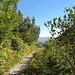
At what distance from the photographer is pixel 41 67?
12.9 m

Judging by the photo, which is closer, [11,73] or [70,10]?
[70,10]

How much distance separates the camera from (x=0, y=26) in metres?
21.1

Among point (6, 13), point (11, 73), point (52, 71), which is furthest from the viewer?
point (6, 13)

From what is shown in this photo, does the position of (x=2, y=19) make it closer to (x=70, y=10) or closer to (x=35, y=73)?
(x=35, y=73)

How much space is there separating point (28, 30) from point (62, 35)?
31375 millimetres

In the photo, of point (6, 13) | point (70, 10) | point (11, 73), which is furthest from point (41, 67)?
point (6, 13)

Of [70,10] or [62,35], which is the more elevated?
[70,10]

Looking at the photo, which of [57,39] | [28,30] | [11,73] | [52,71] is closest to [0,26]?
[11,73]

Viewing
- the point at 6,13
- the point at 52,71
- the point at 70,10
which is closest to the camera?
the point at 70,10

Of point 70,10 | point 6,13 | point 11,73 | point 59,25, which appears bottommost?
point 11,73

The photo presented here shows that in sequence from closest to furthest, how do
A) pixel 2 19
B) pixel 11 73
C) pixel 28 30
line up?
pixel 11 73, pixel 2 19, pixel 28 30

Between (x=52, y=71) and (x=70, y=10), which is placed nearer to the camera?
(x=70, y=10)

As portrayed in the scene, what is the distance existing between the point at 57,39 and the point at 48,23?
0.66 m

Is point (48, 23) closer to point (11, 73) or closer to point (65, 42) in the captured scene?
point (65, 42)
